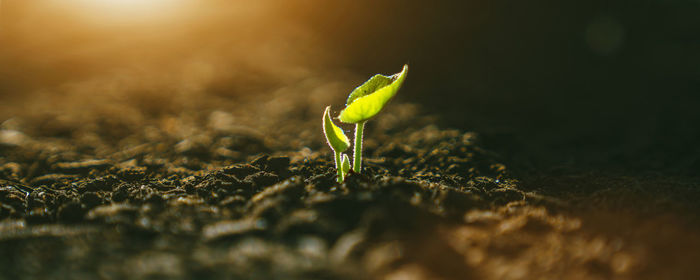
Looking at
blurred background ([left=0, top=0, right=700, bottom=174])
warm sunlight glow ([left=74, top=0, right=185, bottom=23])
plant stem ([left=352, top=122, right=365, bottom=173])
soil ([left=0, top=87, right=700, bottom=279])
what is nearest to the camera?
soil ([left=0, top=87, right=700, bottom=279])

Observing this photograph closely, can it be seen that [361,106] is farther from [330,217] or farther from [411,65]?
[411,65]

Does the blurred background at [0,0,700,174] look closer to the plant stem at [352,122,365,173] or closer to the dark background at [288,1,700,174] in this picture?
the dark background at [288,1,700,174]

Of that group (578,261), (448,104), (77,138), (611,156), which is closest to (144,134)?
(77,138)

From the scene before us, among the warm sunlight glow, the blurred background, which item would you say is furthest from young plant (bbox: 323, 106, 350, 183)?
the warm sunlight glow

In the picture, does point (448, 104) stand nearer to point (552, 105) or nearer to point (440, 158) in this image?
point (552, 105)

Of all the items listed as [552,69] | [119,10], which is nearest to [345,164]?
[552,69]

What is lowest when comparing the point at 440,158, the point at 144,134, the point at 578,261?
the point at 578,261
